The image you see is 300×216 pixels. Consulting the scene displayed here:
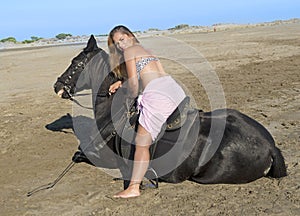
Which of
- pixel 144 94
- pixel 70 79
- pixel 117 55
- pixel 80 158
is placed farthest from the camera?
pixel 80 158

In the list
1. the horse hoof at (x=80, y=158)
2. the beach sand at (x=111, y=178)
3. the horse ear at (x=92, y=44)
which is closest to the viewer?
the beach sand at (x=111, y=178)

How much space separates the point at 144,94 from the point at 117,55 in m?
0.69

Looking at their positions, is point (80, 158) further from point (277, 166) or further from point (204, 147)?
point (277, 166)

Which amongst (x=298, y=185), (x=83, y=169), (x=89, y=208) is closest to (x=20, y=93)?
(x=83, y=169)

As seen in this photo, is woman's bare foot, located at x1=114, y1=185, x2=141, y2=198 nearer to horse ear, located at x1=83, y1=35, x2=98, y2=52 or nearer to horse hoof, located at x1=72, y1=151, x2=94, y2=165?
horse hoof, located at x1=72, y1=151, x2=94, y2=165

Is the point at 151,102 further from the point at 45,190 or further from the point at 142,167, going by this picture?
the point at 45,190

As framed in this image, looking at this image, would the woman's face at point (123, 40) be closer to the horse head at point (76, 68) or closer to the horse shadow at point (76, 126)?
the horse head at point (76, 68)

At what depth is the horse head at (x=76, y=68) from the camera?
6.20m

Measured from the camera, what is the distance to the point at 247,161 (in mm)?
5230

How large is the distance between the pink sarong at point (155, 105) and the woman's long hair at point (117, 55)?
0.50 metres

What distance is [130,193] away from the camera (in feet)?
17.4

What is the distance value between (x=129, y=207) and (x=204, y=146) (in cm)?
Answer: 114

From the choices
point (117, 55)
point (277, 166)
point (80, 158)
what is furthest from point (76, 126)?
point (277, 166)

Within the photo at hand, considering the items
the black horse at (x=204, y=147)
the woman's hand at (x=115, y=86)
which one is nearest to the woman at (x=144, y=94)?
the black horse at (x=204, y=147)
